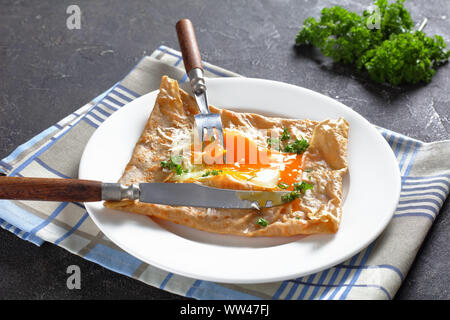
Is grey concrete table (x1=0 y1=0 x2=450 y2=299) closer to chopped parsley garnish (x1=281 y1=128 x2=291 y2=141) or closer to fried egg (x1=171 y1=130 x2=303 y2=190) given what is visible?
fried egg (x1=171 y1=130 x2=303 y2=190)

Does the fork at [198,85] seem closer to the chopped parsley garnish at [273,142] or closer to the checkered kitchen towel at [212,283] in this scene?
the chopped parsley garnish at [273,142]

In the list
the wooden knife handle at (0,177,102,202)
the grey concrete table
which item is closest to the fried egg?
the wooden knife handle at (0,177,102,202)

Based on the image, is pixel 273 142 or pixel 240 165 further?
pixel 273 142

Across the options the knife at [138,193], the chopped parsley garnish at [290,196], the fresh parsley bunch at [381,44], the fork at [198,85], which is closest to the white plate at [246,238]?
the knife at [138,193]

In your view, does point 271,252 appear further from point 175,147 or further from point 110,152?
point 110,152

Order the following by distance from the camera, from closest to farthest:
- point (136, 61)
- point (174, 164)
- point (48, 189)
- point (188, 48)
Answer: point (48, 189) < point (174, 164) < point (188, 48) < point (136, 61)

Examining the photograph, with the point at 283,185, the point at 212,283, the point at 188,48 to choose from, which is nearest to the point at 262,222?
the point at 283,185

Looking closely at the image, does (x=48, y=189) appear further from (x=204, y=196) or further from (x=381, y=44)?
(x=381, y=44)
